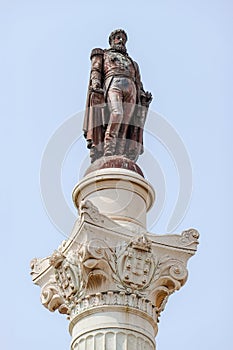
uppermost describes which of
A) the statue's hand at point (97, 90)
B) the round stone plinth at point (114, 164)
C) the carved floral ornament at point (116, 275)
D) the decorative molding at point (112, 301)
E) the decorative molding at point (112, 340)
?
the statue's hand at point (97, 90)

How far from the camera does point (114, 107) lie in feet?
82.7

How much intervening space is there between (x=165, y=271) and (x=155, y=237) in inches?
30.2

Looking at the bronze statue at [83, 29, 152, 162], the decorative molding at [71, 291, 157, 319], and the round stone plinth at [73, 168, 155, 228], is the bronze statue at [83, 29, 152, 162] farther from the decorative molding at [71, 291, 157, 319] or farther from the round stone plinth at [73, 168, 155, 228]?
the decorative molding at [71, 291, 157, 319]

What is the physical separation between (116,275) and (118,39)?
745 cm

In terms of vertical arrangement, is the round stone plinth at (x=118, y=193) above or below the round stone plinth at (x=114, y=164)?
below

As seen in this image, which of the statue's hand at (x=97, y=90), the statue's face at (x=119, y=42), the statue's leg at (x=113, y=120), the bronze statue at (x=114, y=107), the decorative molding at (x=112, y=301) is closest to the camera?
the decorative molding at (x=112, y=301)

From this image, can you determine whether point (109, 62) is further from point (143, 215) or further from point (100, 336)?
point (100, 336)

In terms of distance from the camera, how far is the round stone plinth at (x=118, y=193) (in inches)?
914

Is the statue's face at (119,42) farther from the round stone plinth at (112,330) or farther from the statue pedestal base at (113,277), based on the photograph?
the round stone plinth at (112,330)

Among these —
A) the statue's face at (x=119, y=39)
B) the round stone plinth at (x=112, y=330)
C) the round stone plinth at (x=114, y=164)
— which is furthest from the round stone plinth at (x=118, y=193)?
the statue's face at (x=119, y=39)

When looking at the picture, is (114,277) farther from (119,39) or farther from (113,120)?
(119,39)

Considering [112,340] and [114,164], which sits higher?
[114,164]

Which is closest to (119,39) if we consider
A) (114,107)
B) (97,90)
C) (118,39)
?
(118,39)

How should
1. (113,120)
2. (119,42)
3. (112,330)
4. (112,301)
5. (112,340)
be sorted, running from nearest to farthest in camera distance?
(112,340)
(112,330)
(112,301)
(113,120)
(119,42)
